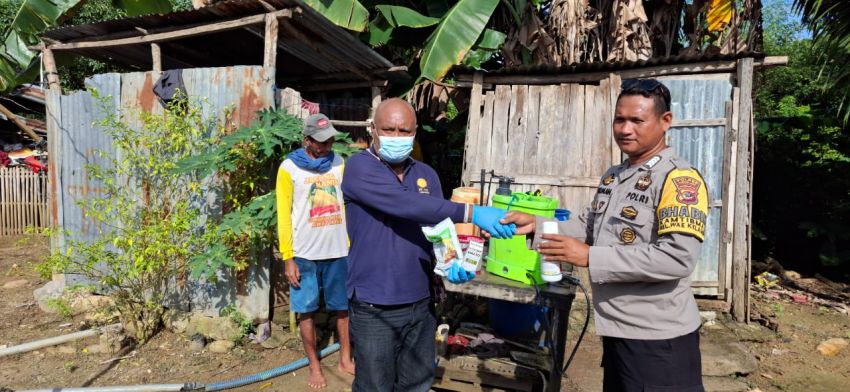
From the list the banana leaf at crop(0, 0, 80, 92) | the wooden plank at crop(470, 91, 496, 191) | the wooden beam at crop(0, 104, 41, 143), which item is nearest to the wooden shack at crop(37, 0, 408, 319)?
the banana leaf at crop(0, 0, 80, 92)

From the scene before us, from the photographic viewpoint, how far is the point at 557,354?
262 centimetres

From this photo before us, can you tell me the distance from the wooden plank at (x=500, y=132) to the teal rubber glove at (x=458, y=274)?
12.1ft

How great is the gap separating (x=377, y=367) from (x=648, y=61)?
4686mm

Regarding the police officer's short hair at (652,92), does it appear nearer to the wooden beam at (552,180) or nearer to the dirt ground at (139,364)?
the dirt ground at (139,364)

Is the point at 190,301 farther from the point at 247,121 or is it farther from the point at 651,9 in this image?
the point at 651,9

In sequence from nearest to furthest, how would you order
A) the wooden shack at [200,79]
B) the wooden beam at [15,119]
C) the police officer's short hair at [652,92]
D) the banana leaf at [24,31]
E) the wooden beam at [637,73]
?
the police officer's short hair at [652,92] < the wooden shack at [200,79] < the wooden beam at [637,73] < the banana leaf at [24,31] < the wooden beam at [15,119]

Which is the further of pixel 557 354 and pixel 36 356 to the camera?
pixel 36 356

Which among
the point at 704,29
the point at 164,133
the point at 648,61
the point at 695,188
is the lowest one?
the point at 695,188

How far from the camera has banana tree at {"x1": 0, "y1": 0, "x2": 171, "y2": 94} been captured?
645 centimetres

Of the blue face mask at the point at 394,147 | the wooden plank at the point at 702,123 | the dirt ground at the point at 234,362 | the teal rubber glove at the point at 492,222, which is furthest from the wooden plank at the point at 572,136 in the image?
the blue face mask at the point at 394,147

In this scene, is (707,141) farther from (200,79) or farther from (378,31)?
(200,79)

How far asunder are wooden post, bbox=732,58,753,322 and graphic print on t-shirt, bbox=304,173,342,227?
4527 millimetres

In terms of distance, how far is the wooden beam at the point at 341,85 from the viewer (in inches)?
269

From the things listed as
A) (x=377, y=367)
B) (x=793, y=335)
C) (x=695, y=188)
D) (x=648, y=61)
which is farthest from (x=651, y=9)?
(x=377, y=367)
